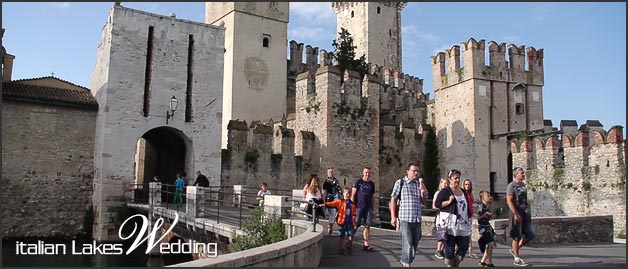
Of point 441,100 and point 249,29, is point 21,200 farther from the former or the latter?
point 441,100

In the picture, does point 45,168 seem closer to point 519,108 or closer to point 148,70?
point 148,70

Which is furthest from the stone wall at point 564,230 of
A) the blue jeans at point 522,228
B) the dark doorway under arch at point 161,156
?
the dark doorway under arch at point 161,156

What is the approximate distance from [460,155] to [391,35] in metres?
28.8

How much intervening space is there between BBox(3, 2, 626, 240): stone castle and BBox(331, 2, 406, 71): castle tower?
19618 mm

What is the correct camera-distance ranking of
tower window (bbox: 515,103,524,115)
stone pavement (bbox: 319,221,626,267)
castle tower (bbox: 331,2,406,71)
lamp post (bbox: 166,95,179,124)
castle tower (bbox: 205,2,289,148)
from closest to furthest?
stone pavement (bbox: 319,221,626,267), lamp post (bbox: 166,95,179,124), tower window (bbox: 515,103,524,115), castle tower (bbox: 205,2,289,148), castle tower (bbox: 331,2,406,71)

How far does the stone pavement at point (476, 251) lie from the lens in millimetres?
10312

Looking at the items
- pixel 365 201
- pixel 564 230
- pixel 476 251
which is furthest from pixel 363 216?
pixel 564 230

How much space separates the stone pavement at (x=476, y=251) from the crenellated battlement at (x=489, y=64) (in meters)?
15.1

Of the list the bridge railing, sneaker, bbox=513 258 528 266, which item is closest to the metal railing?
the bridge railing

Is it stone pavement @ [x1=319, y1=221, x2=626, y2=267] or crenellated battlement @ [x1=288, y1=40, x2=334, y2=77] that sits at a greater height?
crenellated battlement @ [x1=288, y1=40, x2=334, y2=77]

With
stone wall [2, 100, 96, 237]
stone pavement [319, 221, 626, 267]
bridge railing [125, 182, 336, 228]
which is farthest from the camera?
stone wall [2, 100, 96, 237]

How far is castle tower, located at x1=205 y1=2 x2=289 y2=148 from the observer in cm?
3250

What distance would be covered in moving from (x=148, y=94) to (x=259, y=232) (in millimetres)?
12296

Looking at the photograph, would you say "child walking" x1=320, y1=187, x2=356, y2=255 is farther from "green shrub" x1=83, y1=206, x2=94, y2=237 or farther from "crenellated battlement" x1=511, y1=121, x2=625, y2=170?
"crenellated battlement" x1=511, y1=121, x2=625, y2=170
